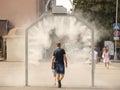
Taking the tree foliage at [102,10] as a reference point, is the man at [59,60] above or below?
below

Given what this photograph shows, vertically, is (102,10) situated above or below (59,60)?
above

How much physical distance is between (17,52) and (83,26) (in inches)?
953

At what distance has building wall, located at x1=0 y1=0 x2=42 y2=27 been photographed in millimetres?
48406

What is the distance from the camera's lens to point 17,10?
48719 millimetres

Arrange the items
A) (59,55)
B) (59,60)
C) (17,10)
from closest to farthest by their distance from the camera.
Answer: (59,55) → (59,60) → (17,10)

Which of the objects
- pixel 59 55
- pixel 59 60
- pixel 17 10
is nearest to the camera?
pixel 59 55

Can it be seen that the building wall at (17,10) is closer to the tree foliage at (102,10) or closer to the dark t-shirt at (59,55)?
the tree foliage at (102,10)

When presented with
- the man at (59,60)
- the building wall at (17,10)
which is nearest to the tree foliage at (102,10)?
the building wall at (17,10)

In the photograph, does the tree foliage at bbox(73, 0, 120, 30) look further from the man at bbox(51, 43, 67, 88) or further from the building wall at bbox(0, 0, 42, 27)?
the man at bbox(51, 43, 67, 88)

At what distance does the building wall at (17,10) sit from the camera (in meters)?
48.4

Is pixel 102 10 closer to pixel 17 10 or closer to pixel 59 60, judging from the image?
pixel 17 10

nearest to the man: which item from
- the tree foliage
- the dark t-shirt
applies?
the dark t-shirt

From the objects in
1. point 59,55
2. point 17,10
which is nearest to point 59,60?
point 59,55

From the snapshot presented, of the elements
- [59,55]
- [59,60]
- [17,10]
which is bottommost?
[59,60]
